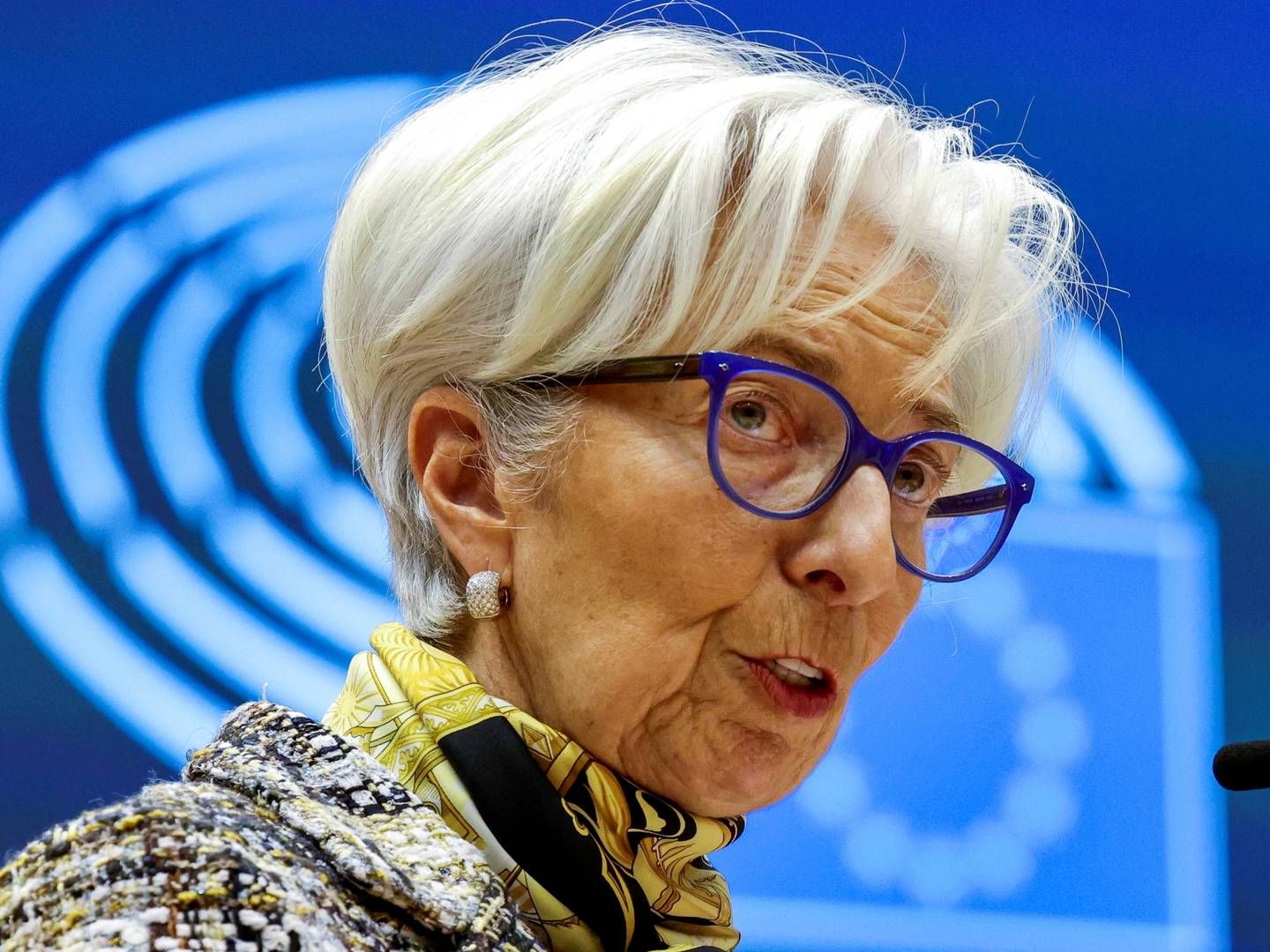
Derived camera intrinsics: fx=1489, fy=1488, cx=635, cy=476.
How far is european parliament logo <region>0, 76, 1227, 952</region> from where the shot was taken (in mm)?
2361

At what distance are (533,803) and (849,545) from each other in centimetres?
39

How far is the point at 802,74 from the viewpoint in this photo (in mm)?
1748

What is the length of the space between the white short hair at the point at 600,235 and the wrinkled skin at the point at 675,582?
0.14 feet

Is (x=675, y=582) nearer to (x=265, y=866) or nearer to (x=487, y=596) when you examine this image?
(x=487, y=596)

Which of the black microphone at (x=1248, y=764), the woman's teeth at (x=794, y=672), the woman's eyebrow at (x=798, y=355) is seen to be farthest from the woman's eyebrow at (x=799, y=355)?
the black microphone at (x=1248, y=764)

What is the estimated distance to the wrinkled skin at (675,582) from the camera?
4.74 ft

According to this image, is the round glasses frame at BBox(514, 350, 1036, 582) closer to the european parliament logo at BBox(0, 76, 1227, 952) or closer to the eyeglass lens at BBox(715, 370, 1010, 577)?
the eyeglass lens at BBox(715, 370, 1010, 577)

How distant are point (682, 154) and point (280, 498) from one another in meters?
1.24

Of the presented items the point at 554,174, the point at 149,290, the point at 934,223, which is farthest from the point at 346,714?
the point at 149,290

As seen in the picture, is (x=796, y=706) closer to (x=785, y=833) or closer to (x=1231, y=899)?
(x=785, y=833)

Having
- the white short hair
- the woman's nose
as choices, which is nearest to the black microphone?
the woman's nose

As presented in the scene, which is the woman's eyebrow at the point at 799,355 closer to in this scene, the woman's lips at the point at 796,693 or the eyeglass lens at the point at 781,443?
the eyeglass lens at the point at 781,443

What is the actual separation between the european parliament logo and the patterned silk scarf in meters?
0.98

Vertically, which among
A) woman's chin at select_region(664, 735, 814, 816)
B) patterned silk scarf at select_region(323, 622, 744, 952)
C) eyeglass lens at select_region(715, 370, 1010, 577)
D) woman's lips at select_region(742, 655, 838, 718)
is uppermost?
eyeglass lens at select_region(715, 370, 1010, 577)
